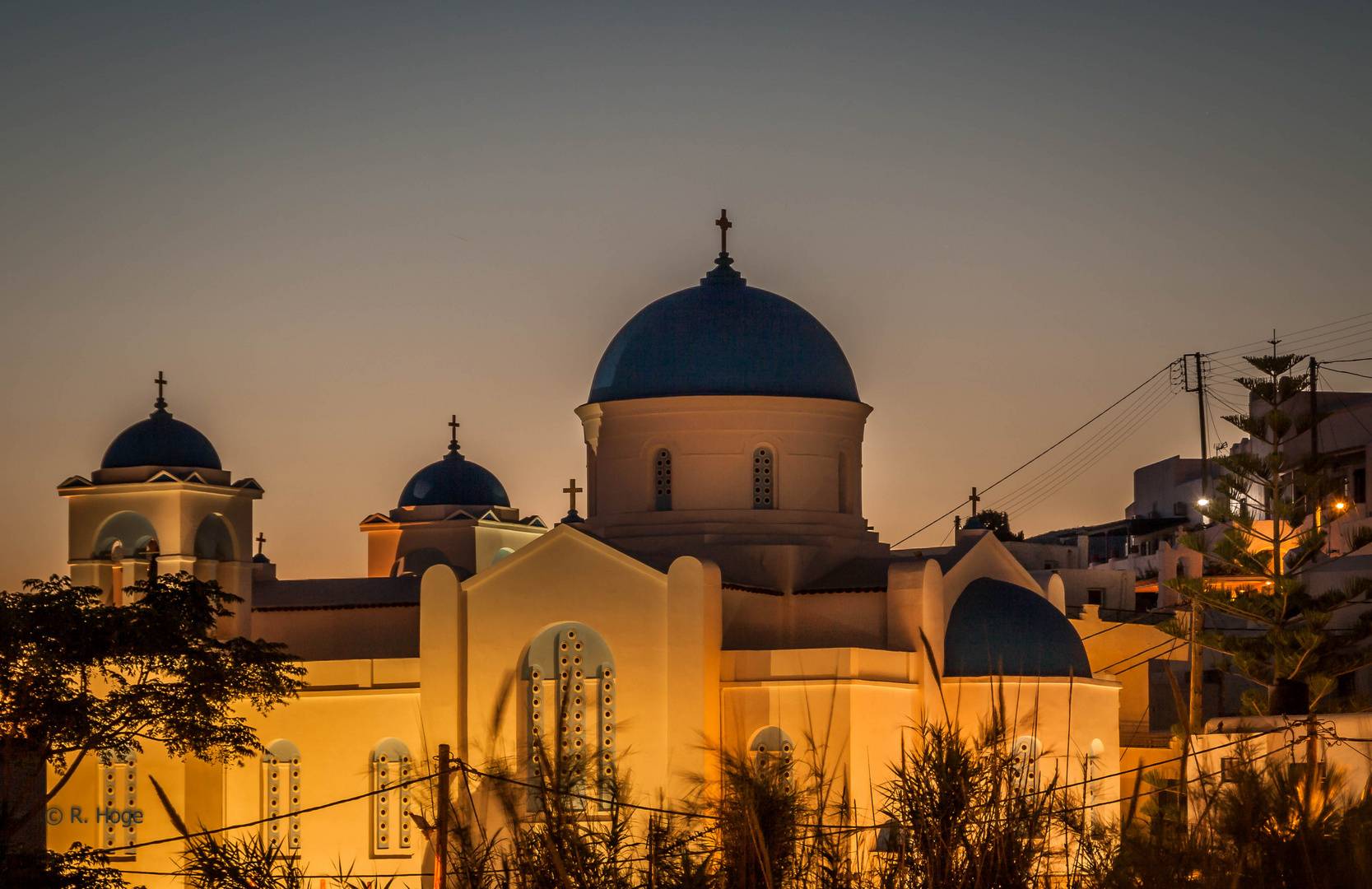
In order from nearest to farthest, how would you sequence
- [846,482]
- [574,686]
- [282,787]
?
[574,686], [282,787], [846,482]

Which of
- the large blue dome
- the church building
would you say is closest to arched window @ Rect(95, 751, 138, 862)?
the church building

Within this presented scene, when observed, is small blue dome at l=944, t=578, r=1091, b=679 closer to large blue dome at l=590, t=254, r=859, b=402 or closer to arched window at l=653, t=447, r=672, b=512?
large blue dome at l=590, t=254, r=859, b=402

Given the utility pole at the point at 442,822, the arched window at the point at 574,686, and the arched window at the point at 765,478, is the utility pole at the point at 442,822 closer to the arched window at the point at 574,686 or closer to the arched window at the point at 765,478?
the arched window at the point at 574,686

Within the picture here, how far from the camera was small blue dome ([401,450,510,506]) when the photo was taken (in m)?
36.0

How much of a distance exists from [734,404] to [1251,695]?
900 centimetres

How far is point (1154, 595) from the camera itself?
4481 centimetres

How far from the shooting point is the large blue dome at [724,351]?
25688mm

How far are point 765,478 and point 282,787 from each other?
27.6ft

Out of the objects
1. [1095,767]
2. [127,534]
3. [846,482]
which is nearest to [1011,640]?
[1095,767]

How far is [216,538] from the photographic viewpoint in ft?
86.7

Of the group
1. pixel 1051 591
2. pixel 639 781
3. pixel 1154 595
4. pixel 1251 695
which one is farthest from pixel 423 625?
pixel 1154 595

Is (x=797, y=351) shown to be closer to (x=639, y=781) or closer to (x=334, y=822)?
(x=639, y=781)

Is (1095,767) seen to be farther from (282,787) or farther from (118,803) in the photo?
(118,803)

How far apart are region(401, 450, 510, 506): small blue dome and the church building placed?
9.55 m
